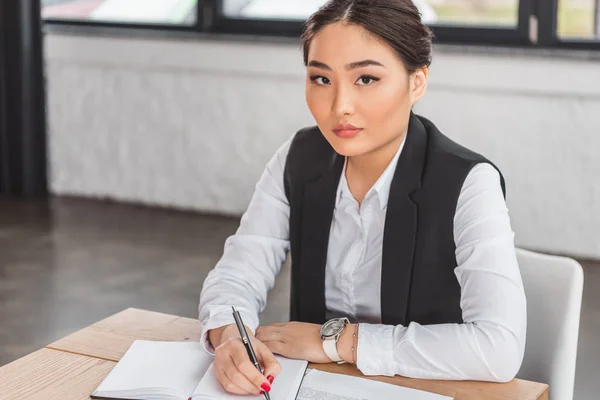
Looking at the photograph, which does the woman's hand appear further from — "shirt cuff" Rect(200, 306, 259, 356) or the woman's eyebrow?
the woman's eyebrow

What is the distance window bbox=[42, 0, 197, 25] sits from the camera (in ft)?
18.3

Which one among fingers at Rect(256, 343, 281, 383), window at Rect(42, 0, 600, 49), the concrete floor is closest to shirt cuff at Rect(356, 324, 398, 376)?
fingers at Rect(256, 343, 281, 383)

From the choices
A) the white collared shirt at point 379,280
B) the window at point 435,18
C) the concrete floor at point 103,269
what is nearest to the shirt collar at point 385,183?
the white collared shirt at point 379,280

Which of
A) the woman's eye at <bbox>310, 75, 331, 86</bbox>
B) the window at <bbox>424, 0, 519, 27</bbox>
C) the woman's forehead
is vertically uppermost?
the window at <bbox>424, 0, 519, 27</bbox>

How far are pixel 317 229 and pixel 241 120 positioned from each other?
145 inches

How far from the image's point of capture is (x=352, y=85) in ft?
5.31

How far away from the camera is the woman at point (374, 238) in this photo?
148 centimetres

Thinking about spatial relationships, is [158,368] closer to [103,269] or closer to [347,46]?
[347,46]

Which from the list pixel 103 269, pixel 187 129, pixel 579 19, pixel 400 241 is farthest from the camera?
pixel 187 129

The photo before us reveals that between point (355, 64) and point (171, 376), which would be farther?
point (355, 64)

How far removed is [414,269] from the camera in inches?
66.9

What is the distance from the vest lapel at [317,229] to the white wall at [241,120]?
9.94 ft

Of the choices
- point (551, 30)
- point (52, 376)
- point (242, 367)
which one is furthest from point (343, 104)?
point (551, 30)

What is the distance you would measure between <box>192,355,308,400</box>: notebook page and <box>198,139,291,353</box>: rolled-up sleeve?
26 centimetres
